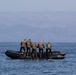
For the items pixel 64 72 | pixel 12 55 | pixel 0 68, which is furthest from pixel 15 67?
pixel 12 55

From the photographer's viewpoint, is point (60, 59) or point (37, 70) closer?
point (37, 70)

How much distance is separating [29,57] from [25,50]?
907 millimetres

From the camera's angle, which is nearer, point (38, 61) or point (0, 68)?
point (0, 68)

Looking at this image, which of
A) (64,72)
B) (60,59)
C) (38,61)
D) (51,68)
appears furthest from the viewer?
(60,59)

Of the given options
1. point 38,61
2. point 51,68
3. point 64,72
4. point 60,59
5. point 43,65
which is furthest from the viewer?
point 60,59

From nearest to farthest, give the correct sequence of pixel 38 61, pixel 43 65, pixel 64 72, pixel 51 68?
1. pixel 64 72
2. pixel 51 68
3. pixel 43 65
4. pixel 38 61

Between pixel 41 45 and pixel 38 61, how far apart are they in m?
2.87

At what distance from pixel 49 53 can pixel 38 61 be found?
2725 millimetres

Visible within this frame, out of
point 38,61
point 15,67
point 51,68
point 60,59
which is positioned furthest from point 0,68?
point 60,59

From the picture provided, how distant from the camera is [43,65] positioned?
5328 cm

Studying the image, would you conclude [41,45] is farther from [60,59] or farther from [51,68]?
[51,68]

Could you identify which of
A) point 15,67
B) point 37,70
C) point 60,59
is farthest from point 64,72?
point 60,59

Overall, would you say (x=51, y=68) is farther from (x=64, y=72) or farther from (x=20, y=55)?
(x=20, y=55)

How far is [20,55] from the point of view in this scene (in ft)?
198
